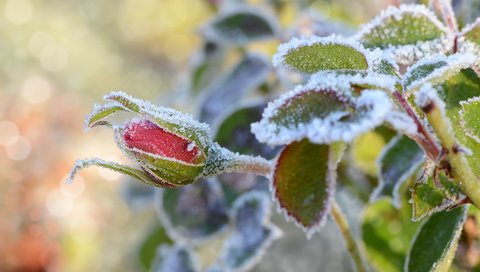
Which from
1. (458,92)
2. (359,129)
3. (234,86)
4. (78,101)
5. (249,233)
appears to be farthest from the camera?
(78,101)

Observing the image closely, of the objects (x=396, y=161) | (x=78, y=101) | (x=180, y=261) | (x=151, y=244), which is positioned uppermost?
(x=78, y=101)

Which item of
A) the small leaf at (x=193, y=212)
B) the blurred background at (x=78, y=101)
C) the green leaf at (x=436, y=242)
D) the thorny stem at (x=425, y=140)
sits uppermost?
the blurred background at (x=78, y=101)

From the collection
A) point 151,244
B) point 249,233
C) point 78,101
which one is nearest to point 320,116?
point 249,233

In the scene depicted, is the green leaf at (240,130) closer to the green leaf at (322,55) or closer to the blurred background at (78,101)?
the blurred background at (78,101)

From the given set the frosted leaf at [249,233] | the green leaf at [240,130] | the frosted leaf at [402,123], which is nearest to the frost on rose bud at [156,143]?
the frosted leaf at [402,123]

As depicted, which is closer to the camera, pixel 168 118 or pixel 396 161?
pixel 168 118

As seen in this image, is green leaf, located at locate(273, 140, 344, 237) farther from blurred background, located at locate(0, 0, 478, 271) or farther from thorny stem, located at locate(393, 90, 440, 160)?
blurred background, located at locate(0, 0, 478, 271)

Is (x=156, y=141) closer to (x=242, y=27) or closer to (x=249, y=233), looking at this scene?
(x=249, y=233)

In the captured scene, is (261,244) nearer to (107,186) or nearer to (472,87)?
(472,87)
